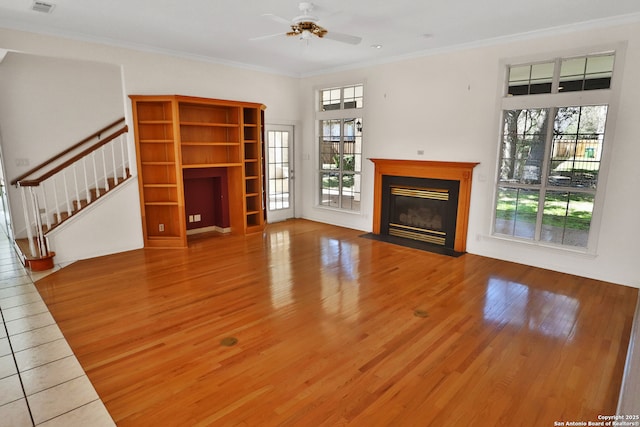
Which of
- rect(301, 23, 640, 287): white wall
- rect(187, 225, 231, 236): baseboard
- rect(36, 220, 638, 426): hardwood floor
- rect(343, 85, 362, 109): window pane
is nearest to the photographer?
rect(36, 220, 638, 426): hardwood floor

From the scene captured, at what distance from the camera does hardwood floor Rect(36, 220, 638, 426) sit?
89.8 inches

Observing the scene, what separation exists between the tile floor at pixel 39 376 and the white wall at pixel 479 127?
504 centimetres

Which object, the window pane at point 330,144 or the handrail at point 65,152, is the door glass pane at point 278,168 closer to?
the window pane at point 330,144

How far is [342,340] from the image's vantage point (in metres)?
3.04

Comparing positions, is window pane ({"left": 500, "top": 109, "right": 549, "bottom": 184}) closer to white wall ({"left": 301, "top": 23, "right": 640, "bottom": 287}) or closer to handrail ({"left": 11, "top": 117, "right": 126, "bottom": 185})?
white wall ({"left": 301, "top": 23, "right": 640, "bottom": 287})

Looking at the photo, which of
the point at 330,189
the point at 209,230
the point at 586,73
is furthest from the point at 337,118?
the point at 586,73

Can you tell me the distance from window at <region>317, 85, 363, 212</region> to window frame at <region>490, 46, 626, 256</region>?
8.13ft

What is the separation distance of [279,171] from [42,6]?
4.52 m

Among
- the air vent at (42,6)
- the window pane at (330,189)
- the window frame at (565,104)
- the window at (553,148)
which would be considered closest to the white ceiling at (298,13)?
the air vent at (42,6)

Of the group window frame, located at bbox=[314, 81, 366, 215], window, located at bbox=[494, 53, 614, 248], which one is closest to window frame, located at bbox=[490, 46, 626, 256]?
window, located at bbox=[494, 53, 614, 248]

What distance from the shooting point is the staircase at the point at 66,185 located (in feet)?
15.5

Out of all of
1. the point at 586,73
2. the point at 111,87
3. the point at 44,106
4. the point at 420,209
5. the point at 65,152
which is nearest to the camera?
the point at 586,73

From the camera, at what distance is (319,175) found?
303 inches

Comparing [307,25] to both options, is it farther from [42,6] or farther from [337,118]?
[337,118]
